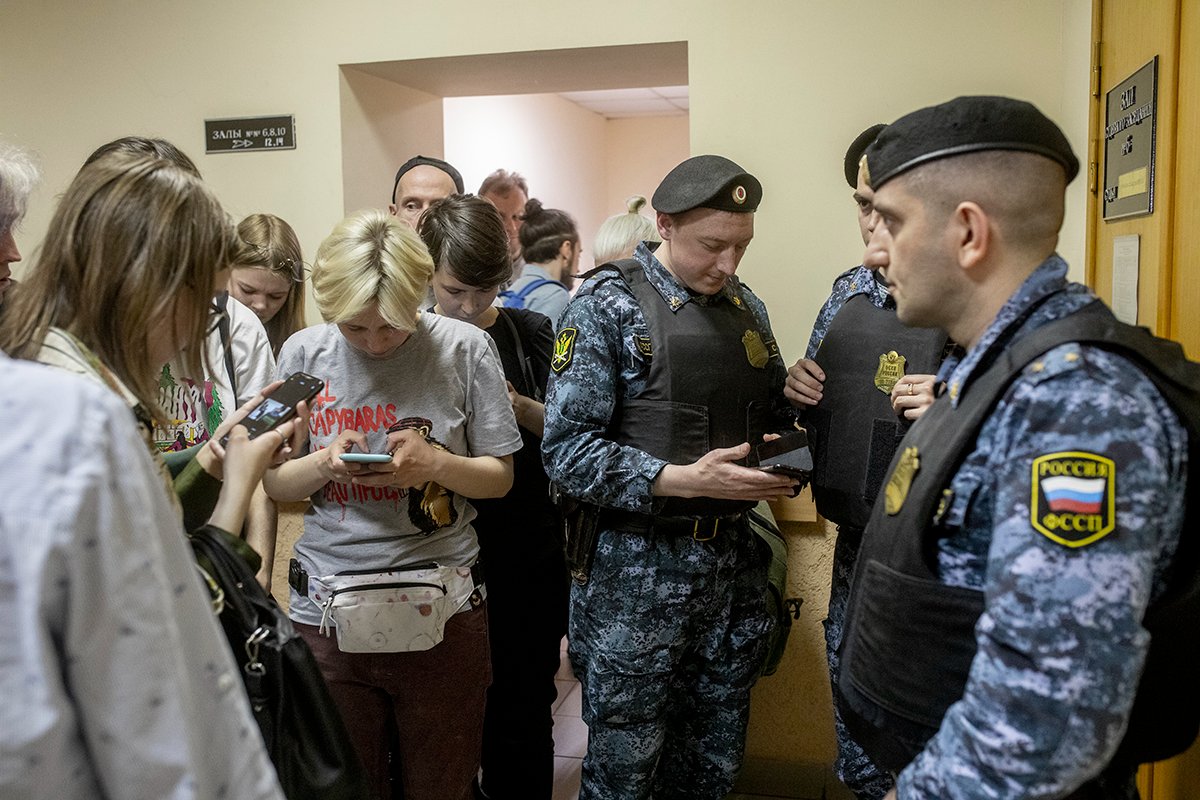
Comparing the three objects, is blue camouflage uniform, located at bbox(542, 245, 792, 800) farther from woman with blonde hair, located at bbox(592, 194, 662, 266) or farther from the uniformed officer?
woman with blonde hair, located at bbox(592, 194, 662, 266)

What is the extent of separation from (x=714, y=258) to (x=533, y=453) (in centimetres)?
77

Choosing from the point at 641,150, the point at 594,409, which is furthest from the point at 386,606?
the point at 641,150

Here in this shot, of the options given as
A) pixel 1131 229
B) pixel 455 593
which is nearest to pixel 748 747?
pixel 455 593

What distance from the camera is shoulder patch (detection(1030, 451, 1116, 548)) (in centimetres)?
104

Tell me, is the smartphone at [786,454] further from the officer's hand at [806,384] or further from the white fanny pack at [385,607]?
the white fanny pack at [385,607]

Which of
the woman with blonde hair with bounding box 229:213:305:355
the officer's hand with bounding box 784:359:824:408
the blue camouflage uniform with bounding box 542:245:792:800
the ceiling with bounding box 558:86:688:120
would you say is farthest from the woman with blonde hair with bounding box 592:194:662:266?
the ceiling with bounding box 558:86:688:120

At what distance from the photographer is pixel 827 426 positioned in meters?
2.22

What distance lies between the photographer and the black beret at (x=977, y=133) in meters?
1.21

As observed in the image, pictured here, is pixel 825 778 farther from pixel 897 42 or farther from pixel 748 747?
pixel 897 42

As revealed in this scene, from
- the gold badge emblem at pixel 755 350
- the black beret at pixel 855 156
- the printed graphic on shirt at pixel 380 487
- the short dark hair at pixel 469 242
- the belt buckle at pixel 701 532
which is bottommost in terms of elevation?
the belt buckle at pixel 701 532

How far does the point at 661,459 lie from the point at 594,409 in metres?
0.18

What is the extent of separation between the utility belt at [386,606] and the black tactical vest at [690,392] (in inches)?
20.0

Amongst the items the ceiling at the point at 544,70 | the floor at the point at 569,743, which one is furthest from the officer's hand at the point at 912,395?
the ceiling at the point at 544,70

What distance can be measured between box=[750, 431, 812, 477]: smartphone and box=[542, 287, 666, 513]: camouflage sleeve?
0.20 metres
